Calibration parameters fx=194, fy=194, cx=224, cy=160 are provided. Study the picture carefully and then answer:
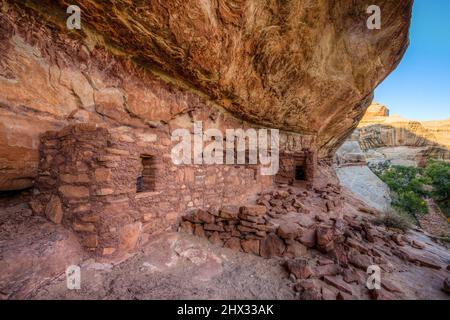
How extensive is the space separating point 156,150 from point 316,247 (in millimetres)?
2836

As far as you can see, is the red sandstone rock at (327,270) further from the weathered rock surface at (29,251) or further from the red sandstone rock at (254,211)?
the weathered rock surface at (29,251)

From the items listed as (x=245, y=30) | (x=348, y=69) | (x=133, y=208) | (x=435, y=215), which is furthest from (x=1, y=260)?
(x=435, y=215)

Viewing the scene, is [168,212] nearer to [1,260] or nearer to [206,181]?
[206,181]

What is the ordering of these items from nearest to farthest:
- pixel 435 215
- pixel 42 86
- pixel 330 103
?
pixel 42 86 → pixel 330 103 → pixel 435 215

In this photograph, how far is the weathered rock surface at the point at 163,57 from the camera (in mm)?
2057

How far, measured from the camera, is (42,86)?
2.14 metres

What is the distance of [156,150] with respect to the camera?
9.90 feet

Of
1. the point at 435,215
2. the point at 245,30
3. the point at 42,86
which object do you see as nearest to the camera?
the point at 42,86

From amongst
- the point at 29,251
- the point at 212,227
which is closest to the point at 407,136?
the point at 212,227

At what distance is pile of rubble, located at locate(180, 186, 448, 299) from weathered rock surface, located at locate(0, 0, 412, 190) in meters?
1.99

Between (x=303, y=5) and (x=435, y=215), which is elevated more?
(x=303, y=5)

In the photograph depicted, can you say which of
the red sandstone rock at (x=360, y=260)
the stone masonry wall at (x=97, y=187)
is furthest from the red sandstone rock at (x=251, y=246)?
the stone masonry wall at (x=97, y=187)

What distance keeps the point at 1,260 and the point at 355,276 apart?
3.56 metres

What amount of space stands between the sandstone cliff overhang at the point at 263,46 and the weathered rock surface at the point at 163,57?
16 millimetres
